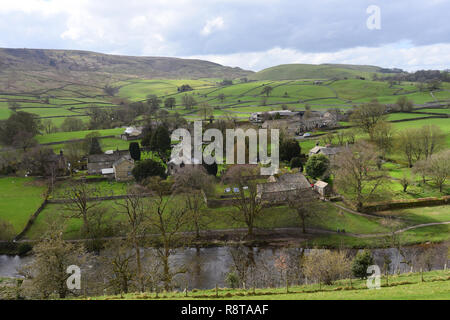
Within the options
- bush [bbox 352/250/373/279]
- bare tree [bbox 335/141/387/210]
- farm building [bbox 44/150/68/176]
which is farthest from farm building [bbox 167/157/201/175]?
bush [bbox 352/250/373/279]

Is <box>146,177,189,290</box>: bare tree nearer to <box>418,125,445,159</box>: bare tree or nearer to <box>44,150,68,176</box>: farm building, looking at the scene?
<box>44,150,68,176</box>: farm building

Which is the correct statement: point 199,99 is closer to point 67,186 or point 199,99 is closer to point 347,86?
point 347,86

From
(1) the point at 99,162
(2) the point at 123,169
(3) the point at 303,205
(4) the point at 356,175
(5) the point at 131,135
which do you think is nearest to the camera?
(3) the point at 303,205

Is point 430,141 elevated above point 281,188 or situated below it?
above

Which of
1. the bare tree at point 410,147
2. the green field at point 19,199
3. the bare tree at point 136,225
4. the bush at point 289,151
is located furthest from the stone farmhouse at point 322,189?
the green field at point 19,199

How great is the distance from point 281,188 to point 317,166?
11697mm

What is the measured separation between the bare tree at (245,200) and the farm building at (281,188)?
6.18 feet

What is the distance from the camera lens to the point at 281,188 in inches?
2023

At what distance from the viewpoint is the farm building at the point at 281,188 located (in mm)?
50156

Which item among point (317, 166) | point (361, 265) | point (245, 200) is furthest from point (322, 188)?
point (361, 265)

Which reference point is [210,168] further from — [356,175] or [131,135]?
[131,135]

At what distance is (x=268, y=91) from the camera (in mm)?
172375

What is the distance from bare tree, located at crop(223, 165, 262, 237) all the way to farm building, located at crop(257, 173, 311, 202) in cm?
188
